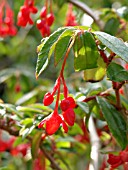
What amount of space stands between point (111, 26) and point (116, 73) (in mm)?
584

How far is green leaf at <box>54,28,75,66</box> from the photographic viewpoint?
2.50ft

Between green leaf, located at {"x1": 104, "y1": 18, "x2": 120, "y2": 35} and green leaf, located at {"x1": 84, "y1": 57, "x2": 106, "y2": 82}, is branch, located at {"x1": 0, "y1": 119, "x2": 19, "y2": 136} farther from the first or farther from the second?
green leaf, located at {"x1": 104, "y1": 18, "x2": 120, "y2": 35}

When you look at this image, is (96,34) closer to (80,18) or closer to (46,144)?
(46,144)

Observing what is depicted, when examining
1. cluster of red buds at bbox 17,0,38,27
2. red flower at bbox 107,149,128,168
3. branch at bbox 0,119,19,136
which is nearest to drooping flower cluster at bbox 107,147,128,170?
red flower at bbox 107,149,128,168

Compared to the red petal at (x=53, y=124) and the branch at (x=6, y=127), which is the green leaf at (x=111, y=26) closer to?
the branch at (x=6, y=127)

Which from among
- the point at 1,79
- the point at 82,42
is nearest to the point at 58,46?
the point at 82,42

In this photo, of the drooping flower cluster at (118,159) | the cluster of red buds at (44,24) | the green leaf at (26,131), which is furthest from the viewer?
the cluster of red buds at (44,24)

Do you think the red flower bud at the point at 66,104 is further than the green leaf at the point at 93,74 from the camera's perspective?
No

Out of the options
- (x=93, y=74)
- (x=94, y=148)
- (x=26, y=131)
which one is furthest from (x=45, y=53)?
(x=94, y=148)

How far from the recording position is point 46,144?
1.23 metres

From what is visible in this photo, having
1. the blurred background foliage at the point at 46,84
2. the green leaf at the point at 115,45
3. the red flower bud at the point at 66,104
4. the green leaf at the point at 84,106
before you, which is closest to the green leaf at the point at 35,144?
the blurred background foliage at the point at 46,84

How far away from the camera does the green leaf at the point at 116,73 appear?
0.80m

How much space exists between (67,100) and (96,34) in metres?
0.13

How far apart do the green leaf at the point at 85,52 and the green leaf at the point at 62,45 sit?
0.07 feet
